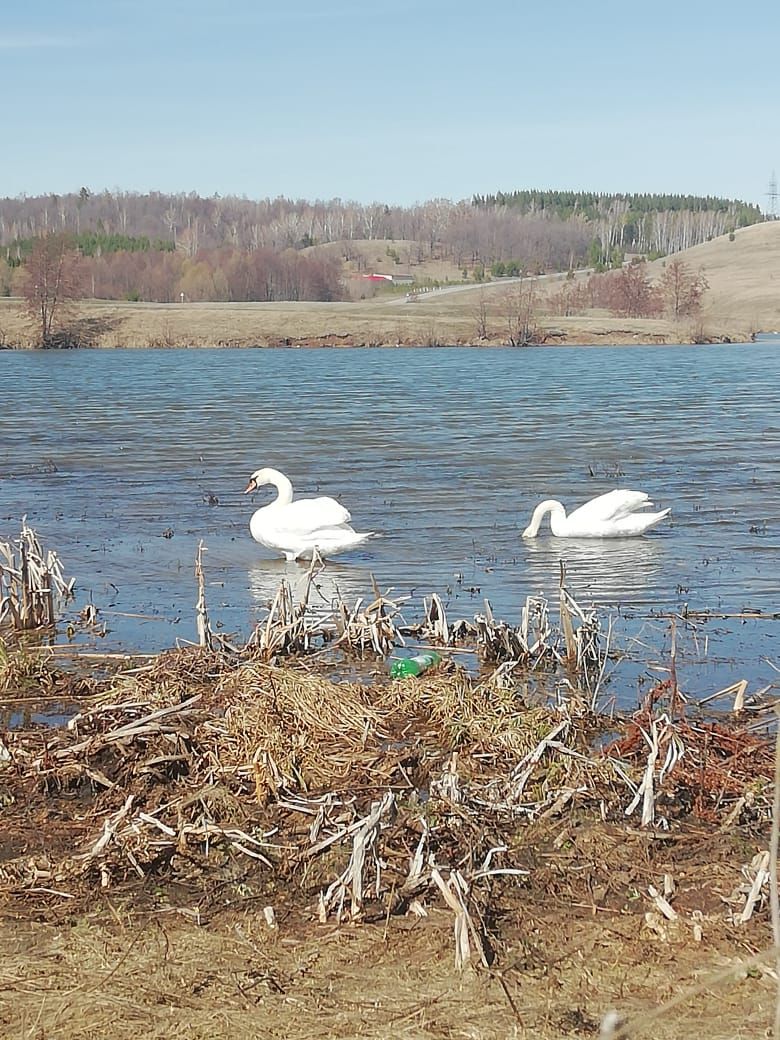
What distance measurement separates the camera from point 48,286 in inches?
2958

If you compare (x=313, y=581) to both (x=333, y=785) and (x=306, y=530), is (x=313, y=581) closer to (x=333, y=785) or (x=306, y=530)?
(x=306, y=530)

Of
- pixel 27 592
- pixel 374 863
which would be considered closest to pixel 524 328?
pixel 27 592

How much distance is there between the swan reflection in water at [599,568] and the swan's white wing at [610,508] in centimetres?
26

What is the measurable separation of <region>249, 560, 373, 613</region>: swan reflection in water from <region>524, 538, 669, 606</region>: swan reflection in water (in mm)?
1674

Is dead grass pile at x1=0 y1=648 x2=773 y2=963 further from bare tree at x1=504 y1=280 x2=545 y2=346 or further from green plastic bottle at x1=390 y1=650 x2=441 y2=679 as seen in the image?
bare tree at x1=504 y1=280 x2=545 y2=346

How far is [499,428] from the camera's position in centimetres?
2923

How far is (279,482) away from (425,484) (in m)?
5.79

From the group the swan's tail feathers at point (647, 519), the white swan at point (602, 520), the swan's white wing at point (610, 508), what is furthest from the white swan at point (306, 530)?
the swan's tail feathers at point (647, 519)

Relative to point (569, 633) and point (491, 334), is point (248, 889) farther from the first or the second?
point (491, 334)

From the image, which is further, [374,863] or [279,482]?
[279,482]

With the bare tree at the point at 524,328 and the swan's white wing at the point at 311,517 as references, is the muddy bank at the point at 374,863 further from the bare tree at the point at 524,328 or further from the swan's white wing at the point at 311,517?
the bare tree at the point at 524,328

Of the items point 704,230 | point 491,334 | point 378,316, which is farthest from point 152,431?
point 704,230

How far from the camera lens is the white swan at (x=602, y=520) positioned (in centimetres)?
1567

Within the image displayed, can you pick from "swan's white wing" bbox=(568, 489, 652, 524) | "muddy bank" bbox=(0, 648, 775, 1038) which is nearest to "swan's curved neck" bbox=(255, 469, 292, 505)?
"swan's white wing" bbox=(568, 489, 652, 524)
